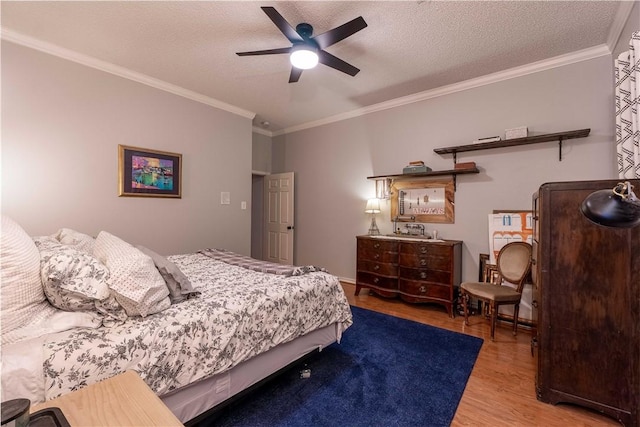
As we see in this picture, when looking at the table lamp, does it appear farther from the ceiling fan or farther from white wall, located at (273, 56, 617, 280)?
the ceiling fan

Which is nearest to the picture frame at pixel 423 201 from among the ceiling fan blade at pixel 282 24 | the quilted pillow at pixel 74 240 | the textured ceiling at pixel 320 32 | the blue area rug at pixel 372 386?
the textured ceiling at pixel 320 32

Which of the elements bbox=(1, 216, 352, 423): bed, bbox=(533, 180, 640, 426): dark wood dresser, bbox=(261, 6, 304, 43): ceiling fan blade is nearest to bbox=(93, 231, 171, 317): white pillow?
bbox=(1, 216, 352, 423): bed

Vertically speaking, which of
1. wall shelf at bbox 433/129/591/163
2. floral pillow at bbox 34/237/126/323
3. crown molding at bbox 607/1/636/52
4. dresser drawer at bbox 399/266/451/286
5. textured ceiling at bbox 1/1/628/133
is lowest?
dresser drawer at bbox 399/266/451/286

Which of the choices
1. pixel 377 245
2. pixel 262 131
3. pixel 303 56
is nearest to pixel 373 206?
pixel 377 245

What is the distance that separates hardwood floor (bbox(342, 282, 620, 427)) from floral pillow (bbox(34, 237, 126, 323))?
1995 millimetres

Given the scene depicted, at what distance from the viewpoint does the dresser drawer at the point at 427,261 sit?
10.8 ft

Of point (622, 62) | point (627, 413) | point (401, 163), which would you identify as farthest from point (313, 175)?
point (627, 413)

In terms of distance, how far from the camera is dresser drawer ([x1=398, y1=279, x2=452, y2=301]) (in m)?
3.31

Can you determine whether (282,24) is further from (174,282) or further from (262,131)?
(262,131)

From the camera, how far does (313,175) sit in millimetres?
5125

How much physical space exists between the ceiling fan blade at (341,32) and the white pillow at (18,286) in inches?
88.6

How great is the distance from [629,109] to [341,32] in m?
2.25

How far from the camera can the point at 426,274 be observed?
3.44 metres

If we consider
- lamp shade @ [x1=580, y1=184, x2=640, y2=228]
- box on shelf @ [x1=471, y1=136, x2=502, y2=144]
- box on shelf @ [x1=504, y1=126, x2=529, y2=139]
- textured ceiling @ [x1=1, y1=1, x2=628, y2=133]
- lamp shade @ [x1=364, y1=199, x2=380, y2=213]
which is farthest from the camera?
lamp shade @ [x1=364, y1=199, x2=380, y2=213]
